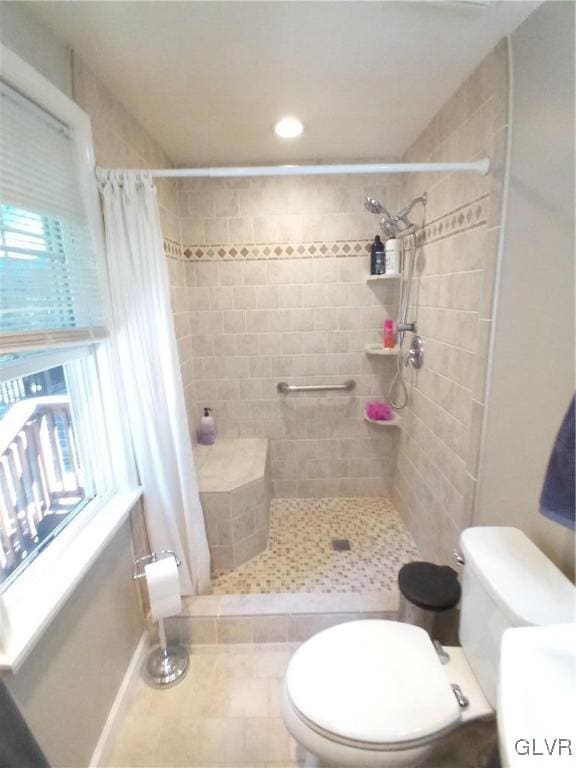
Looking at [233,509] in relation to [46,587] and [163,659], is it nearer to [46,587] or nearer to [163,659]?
[163,659]

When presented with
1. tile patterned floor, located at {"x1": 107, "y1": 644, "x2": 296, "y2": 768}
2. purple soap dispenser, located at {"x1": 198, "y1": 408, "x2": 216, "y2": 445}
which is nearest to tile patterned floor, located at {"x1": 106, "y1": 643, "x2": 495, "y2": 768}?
tile patterned floor, located at {"x1": 107, "y1": 644, "x2": 296, "y2": 768}

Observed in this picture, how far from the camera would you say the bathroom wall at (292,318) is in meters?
2.26

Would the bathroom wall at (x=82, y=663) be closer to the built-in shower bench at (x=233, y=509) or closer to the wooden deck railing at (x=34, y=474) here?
the wooden deck railing at (x=34, y=474)

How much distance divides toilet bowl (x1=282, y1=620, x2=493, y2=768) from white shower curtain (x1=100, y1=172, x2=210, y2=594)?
795mm

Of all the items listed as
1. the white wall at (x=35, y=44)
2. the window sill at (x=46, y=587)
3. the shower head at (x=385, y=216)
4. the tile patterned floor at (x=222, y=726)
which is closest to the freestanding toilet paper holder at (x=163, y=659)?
the tile patterned floor at (x=222, y=726)

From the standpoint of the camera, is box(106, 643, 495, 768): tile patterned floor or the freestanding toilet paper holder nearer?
box(106, 643, 495, 768): tile patterned floor

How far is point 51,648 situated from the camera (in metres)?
0.99

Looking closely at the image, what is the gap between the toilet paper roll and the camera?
135cm

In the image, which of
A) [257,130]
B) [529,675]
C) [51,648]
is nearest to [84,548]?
[51,648]

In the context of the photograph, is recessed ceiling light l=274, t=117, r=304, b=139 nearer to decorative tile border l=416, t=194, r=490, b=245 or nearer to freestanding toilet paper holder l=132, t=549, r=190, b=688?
decorative tile border l=416, t=194, r=490, b=245

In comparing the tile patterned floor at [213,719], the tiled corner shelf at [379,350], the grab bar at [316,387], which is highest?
the tiled corner shelf at [379,350]

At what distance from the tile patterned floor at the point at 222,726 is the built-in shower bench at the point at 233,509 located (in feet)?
1.60

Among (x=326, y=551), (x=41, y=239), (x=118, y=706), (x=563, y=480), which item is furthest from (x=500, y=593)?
(x=41, y=239)

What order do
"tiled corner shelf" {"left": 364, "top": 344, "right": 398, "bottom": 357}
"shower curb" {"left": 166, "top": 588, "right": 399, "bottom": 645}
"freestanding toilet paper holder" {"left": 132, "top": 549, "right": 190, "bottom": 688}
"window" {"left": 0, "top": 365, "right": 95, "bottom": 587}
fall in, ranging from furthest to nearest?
"tiled corner shelf" {"left": 364, "top": 344, "right": 398, "bottom": 357}, "shower curb" {"left": 166, "top": 588, "right": 399, "bottom": 645}, "freestanding toilet paper holder" {"left": 132, "top": 549, "right": 190, "bottom": 688}, "window" {"left": 0, "top": 365, "right": 95, "bottom": 587}
